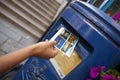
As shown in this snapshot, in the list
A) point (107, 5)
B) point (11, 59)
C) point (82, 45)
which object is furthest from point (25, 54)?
point (107, 5)

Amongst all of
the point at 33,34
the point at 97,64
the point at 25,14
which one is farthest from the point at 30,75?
the point at 25,14

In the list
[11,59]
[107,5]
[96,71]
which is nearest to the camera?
[11,59]

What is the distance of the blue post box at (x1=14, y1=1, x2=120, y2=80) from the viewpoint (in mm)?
2078

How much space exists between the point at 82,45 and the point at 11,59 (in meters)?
1.13

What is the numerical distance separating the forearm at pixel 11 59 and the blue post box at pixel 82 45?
0.54 metres

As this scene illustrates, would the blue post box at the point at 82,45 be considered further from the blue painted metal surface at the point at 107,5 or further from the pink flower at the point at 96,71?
the blue painted metal surface at the point at 107,5

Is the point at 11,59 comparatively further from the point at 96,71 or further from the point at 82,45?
the point at 82,45

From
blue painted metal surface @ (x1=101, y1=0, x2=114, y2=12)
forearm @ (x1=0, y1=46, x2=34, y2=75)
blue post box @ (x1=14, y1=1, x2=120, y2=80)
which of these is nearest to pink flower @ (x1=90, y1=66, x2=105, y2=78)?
blue post box @ (x1=14, y1=1, x2=120, y2=80)

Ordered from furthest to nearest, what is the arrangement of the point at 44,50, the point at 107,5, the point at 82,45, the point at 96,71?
the point at 107,5
the point at 82,45
the point at 96,71
the point at 44,50

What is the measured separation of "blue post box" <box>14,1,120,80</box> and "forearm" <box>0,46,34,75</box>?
539 millimetres

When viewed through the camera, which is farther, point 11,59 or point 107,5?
point 107,5

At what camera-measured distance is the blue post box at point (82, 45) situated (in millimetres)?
2078

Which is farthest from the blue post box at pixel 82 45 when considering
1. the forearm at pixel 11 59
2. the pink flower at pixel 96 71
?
the forearm at pixel 11 59

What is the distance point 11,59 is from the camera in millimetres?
1360
